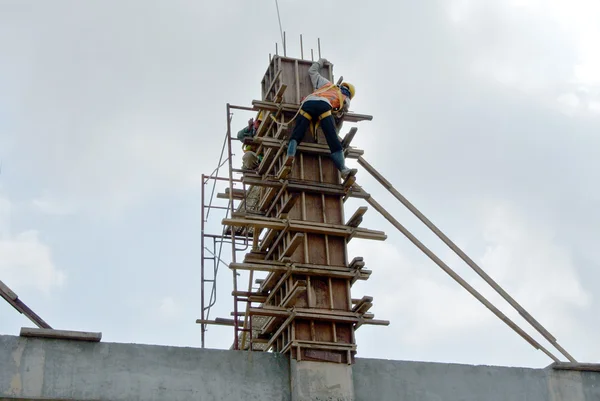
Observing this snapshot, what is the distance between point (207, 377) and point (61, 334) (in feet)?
6.83

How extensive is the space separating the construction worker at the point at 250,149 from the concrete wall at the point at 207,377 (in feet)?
15.2

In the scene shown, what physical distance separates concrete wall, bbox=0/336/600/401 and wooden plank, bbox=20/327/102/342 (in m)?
0.08

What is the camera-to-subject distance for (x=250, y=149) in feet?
57.3

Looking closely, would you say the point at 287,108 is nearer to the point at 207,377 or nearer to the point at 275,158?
the point at 275,158

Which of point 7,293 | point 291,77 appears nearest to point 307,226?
point 291,77

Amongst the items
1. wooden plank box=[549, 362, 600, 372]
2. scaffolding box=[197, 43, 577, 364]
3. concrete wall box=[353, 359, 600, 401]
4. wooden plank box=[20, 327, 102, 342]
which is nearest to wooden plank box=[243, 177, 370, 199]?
scaffolding box=[197, 43, 577, 364]

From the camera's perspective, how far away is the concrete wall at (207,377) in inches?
496

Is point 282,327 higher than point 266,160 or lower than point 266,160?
lower

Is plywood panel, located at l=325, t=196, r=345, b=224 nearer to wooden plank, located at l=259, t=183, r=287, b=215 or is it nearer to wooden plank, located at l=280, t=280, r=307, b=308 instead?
wooden plank, located at l=259, t=183, r=287, b=215

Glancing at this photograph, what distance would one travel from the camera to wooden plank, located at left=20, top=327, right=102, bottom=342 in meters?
12.6

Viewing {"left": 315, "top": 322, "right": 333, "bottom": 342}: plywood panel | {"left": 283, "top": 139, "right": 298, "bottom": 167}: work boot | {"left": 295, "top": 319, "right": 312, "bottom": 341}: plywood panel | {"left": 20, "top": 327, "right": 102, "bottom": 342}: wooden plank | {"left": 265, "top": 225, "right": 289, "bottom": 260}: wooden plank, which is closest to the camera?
{"left": 20, "top": 327, "right": 102, "bottom": 342}: wooden plank

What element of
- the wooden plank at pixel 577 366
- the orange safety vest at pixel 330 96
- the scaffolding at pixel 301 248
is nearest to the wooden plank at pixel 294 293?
the scaffolding at pixel 301 248

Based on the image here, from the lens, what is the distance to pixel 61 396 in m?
12.5

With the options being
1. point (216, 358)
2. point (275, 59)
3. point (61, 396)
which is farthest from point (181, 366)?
point (275, 59)
